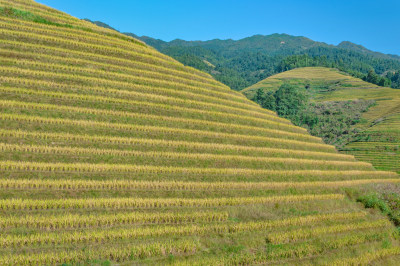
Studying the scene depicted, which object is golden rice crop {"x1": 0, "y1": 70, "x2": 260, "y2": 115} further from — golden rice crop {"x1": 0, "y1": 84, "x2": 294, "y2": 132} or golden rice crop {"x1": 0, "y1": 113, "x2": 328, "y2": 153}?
golden rice crop {"x1": 0, "y1": 113, "x2": 328, "y2": 153}

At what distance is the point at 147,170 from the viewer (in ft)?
86.0

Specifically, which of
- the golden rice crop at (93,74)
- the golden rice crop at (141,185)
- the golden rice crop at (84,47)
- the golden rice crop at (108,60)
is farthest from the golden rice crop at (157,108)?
the golden rice crop at (141,185)

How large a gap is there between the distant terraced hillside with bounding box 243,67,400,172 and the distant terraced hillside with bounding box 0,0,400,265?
2684 cm

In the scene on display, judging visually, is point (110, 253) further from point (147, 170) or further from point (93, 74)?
point (93, 74)

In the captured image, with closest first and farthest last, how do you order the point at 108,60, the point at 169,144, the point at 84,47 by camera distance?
the point at 169,144 < the point at 108,60 < the point at 84,47

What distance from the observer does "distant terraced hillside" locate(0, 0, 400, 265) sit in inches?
686

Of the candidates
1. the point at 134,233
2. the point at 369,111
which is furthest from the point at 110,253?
the point at 369,111

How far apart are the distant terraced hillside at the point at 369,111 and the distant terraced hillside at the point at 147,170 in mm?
26844

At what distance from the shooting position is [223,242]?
18.8 metres

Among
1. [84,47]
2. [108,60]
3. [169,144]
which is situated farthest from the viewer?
[84,47]

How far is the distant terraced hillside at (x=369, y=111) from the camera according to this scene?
2614 inches

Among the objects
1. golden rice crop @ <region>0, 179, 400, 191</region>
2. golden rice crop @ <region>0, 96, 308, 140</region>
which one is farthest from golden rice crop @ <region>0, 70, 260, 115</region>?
golden rice crop @ <region>0, 179, 400, 191</region>

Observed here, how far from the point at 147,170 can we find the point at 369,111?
11002cm

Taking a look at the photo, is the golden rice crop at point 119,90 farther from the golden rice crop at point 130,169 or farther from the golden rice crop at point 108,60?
the golden rice crop at point 130,169
